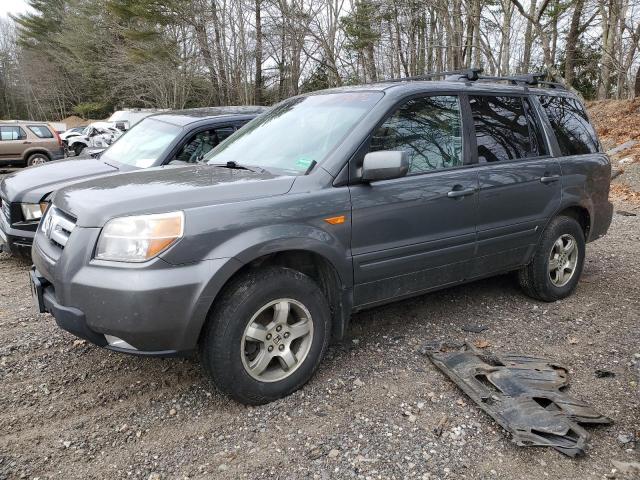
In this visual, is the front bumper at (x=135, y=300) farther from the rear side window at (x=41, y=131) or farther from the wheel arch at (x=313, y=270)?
the rear side window at (x=41, y=131)

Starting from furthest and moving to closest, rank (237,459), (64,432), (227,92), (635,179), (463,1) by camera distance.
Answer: (227,92), (463,1), (635,179), (64,432), (237,459)

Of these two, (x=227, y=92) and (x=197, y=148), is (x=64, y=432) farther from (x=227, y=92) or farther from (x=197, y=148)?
(x=227, y=92)

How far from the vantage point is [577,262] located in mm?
4695

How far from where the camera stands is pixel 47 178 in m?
5.66

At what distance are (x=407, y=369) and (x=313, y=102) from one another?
6.58ft

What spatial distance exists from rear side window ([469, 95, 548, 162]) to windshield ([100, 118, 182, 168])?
131 inches

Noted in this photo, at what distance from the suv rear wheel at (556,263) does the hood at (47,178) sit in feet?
13.9

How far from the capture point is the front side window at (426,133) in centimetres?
341

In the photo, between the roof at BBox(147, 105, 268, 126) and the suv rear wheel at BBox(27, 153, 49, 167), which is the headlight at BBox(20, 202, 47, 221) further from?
the suv rear wheel at BBox(27, 153, 49, 167)

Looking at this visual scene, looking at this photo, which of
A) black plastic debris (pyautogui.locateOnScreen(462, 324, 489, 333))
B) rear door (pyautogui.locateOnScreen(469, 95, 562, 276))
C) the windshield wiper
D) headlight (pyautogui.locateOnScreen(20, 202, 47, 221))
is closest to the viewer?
the windshield wiper

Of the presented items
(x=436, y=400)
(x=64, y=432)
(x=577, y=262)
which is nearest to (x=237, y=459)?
(x=64, y=432)

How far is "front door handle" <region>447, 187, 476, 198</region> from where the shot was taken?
11.8 feet

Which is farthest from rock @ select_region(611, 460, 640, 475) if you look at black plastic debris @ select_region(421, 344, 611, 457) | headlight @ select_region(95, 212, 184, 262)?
headlight @ select_region(95, 212, 184, 262)

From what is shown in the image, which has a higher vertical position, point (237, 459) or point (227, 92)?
point (227, 92)
